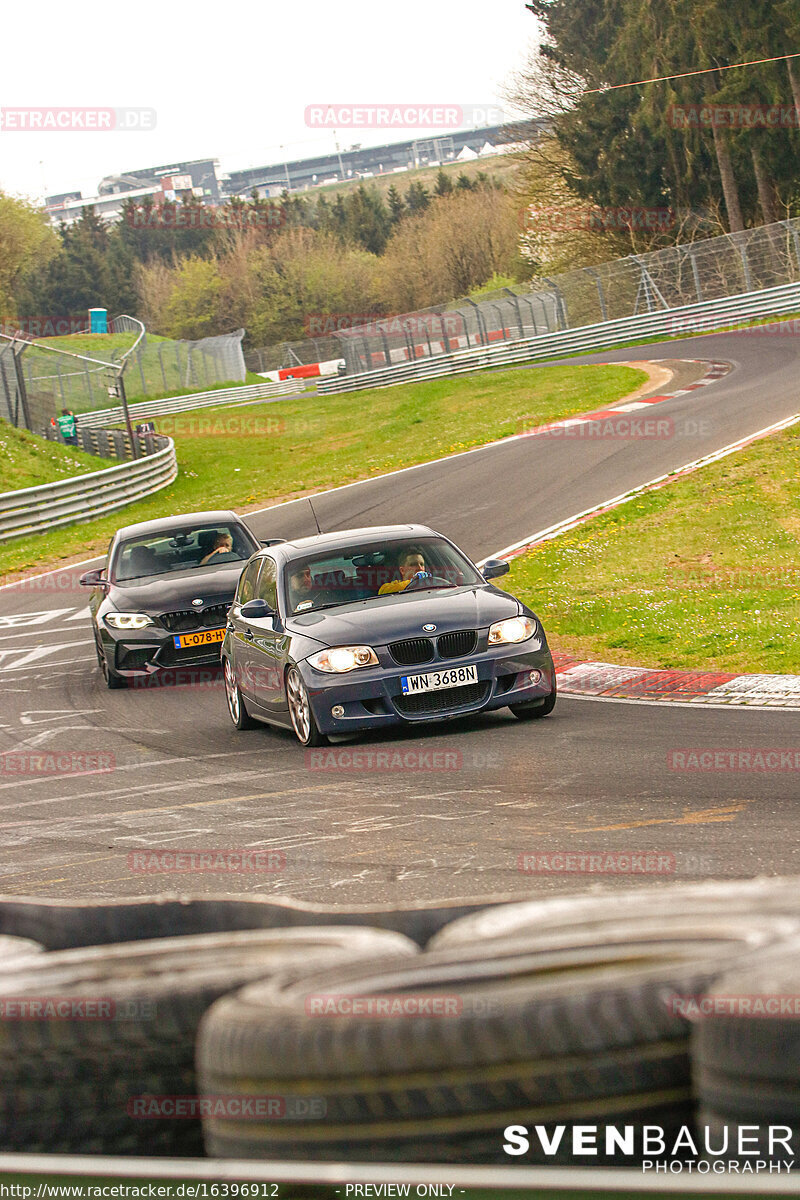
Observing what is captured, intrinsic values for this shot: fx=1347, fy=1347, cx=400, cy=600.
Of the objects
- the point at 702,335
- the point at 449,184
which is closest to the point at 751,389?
the point at 702,335

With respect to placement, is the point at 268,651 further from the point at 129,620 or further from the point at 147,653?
the point at 129,620

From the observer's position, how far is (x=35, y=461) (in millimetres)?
37219

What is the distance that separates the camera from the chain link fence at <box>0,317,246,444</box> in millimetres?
41219

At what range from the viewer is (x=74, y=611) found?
21.3m

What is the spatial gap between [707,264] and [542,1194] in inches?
1985

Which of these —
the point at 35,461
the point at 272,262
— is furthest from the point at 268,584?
the point at 272,262

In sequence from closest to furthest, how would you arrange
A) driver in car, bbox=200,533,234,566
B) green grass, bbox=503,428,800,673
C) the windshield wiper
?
the windshield wiper → green grass, bbox=503,428,800,673 → driver in car, bbox=200,533,234,566

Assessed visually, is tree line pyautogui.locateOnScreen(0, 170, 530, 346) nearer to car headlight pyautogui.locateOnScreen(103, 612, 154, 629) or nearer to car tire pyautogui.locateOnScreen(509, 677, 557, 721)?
car headlight pyautogui.locateOnScreen(103, 612, 154, 629)

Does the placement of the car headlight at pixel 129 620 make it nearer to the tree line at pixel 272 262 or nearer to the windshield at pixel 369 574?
the windshield at pixel 369 574

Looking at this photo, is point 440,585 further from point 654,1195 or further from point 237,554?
point 654,1195

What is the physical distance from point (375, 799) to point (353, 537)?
3520mm

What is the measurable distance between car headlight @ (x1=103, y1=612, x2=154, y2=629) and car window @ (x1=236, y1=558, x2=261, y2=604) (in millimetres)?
2476

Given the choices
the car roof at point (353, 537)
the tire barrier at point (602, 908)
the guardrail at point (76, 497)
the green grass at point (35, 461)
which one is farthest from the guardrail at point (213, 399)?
the tire barrier at point (602, 908)

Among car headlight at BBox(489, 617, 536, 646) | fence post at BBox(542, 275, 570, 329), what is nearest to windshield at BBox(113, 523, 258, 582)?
car headlight at BBox(489, 617, 536, 646)
